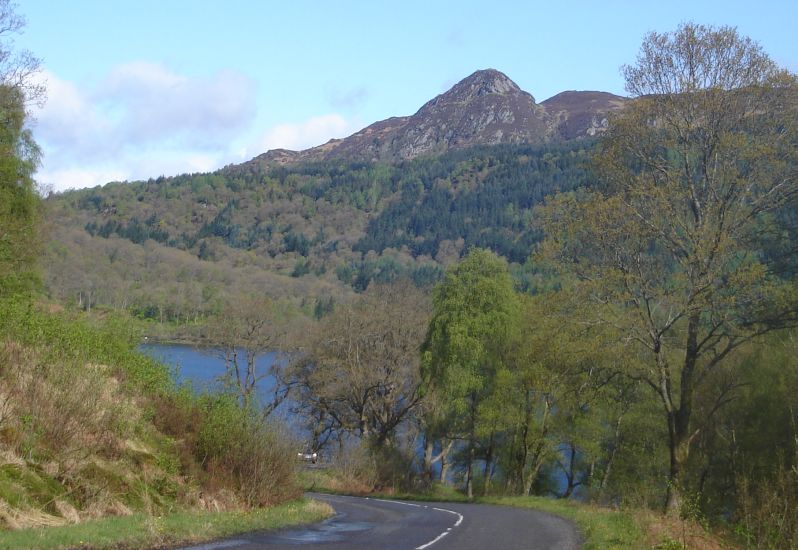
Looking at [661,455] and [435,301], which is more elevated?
[435,301]

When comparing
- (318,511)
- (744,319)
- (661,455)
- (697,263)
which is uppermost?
(697,263)

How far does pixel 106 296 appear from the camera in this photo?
420 ft

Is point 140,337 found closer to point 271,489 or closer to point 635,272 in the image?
point 271,489

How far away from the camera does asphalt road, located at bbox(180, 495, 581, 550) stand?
45.9ft

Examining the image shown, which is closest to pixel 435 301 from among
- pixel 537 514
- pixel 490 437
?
pixel 490 437

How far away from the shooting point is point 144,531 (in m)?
12.4

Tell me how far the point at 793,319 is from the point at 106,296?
121m

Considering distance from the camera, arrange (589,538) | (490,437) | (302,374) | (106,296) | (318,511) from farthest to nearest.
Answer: (106,296), (302,374), (490,437), (318,511), (589,538)

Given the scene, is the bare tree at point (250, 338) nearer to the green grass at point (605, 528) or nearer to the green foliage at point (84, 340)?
the green grass at point (605, 528)

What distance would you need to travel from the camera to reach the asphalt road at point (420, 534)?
45.9ft

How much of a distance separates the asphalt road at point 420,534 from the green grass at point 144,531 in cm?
45

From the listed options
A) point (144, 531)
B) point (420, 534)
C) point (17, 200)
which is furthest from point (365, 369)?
point (144, 531)

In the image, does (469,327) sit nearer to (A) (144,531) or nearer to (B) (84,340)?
(B) (84,340)

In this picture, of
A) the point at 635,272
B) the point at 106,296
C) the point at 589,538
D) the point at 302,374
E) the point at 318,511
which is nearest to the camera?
the point at 589,538
